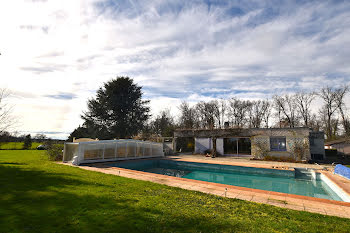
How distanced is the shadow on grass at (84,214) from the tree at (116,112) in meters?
22.1

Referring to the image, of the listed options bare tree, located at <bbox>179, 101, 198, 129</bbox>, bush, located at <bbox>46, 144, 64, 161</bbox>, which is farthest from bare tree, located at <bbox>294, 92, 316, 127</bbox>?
bush, located at <bbox>46, 144, 64, 161</bbox>

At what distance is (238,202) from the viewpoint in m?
5.57

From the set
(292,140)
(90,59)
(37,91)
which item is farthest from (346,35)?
(37,91)

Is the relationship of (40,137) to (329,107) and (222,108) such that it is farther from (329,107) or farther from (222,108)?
(329,107)

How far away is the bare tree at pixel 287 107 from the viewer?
1329 inches

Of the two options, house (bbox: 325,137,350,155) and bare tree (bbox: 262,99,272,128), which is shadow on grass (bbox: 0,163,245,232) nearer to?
house (bbox: 325,137,350,155)

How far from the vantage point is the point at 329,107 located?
3136cm

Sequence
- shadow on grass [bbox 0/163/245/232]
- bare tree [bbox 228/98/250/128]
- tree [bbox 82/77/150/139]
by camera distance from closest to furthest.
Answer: shadow on grass [bbox 0/163/245/232], tree [bbox 82/77/150/139], bare tree [bbox 228/98/250/128]

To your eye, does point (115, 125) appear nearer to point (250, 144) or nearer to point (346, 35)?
point (250, 144)

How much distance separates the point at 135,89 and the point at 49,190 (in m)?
24.5

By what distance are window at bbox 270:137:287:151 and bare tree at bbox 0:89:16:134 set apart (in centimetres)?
2286

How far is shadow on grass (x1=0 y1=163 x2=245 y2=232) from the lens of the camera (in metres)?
3.47

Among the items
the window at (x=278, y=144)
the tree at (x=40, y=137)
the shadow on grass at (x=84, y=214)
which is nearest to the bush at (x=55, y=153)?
the shadow on grass at (x=84, y=214)

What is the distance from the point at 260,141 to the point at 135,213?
1748 cm
